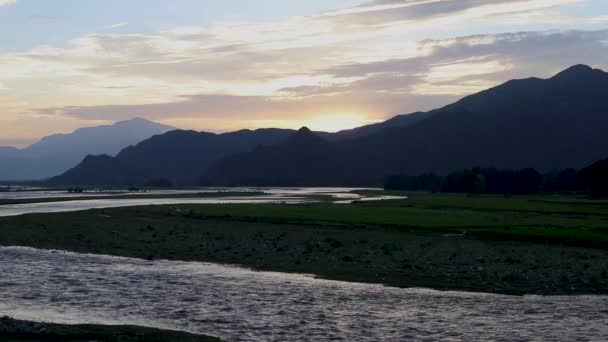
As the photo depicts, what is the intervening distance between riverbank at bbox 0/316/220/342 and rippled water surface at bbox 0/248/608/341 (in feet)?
3.48

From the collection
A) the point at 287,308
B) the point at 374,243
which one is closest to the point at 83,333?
the point at 287,308

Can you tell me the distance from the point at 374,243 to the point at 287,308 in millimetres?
20030

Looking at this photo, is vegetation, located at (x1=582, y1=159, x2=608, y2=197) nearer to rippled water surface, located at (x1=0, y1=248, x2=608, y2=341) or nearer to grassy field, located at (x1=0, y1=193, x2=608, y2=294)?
grassy field, located at (x1=0, y1=193, x2=608, y2=294)

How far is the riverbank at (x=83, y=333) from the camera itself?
55.7 ft

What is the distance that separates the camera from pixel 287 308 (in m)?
21.7

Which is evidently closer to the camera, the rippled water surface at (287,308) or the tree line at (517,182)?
the rippled water surface at (287,308)

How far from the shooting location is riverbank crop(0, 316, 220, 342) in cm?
1697

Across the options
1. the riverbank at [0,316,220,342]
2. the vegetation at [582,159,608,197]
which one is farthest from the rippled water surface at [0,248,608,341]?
the vegetation at [582,159,608,197]

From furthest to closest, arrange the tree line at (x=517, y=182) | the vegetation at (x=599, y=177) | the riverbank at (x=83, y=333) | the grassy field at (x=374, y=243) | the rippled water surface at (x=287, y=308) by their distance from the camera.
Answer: the tree line at (x=517, y=182) < the vegetation at (x=599, y=177) < the grassy field at (x=374, y=243) < the rippled water surface at (x=287, y=308) < the riverbank at (x=83, y=333)

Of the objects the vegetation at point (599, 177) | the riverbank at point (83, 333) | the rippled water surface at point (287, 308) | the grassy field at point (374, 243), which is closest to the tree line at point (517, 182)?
the vegetation at point (599, 177)

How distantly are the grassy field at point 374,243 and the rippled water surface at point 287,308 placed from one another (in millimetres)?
2713

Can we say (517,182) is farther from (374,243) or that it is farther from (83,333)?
(83,333)

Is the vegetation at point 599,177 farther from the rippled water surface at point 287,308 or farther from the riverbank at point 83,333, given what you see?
the riverbank at point 83,333

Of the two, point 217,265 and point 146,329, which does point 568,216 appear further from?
point 146,329
